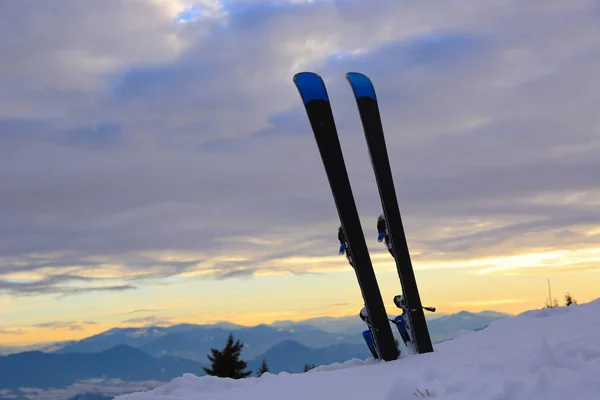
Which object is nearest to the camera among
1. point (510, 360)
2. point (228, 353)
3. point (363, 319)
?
point (510, 360)

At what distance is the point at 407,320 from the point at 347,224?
208cm

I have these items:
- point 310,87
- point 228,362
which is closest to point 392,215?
point 310,87

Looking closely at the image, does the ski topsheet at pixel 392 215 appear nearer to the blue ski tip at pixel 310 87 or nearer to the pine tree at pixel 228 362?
the blue ski tip at pixel 310 87

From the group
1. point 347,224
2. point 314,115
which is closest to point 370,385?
point 347,224

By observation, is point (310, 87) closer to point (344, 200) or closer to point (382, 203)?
point (344, 200)

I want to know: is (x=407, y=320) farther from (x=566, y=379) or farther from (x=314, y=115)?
(x=566, y=379)

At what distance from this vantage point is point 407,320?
11.1m

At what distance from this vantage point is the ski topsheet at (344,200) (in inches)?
422

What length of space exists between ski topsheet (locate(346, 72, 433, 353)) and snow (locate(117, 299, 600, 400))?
778 mm

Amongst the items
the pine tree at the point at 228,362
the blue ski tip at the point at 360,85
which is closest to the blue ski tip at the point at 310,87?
the blue ski tip at the point at 360,85

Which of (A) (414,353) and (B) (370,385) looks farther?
(A) (414,353)

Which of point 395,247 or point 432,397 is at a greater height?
point 395,247

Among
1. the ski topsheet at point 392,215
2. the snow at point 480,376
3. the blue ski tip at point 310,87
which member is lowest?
the snow at point 480,376

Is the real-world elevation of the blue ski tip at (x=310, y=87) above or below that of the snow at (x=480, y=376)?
above
